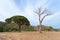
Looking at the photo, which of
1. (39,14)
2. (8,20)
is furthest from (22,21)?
(39,14)

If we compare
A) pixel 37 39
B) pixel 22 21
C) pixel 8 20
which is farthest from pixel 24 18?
pixel 37 39

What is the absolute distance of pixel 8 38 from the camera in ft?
71.3

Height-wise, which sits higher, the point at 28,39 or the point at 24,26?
the point at 24,26

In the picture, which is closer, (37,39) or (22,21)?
(37,39)

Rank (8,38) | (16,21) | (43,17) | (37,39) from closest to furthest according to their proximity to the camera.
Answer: (8,38), (37,39), (43,17), (16,21)

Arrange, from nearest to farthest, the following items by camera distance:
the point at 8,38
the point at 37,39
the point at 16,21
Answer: the point at 8,38 < the point at 37,39 < the point at 16,21

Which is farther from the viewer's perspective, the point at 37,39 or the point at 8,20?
the point at 8,20

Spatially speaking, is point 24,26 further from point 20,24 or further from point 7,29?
point 7,29

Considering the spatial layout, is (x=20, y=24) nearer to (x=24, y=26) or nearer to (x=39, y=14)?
(x=24, y=26)

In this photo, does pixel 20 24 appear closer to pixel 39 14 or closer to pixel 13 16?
pixel 13 16

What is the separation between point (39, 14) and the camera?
3119 centimetres

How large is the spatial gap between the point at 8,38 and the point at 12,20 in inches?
583

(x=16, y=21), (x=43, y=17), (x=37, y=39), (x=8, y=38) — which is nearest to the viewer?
(x=8, y=38)

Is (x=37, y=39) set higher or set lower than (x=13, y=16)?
lower
